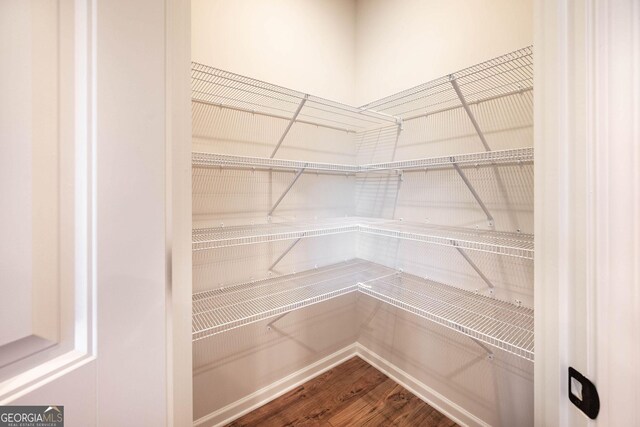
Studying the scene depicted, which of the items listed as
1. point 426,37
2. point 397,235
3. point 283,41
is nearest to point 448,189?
point 397,235

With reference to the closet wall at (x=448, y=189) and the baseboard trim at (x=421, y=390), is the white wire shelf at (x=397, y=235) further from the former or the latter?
the baseboard trim at (x=421, y=390)

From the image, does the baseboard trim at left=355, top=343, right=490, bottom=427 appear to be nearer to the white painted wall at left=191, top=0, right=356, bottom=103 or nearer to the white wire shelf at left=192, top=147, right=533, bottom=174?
the white wire shelf at left=192, top=147, right=533, bottom=174

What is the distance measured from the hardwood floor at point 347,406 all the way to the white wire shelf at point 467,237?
37.1 inches

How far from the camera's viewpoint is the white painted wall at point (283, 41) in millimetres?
1255

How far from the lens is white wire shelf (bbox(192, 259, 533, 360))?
1.00 meters

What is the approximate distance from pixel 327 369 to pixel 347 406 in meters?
0.31

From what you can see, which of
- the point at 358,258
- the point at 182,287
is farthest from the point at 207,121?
the point at 358,258

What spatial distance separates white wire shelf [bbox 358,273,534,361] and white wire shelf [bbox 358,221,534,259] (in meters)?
0.28

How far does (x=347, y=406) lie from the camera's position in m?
1.43

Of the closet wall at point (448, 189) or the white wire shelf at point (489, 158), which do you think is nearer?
the white wire shelf at point (489, 158)

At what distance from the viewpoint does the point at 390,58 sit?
164 cm

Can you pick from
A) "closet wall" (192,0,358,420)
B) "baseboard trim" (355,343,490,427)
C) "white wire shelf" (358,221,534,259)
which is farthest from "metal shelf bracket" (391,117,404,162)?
"baseboard trim" (355,343,490,427)

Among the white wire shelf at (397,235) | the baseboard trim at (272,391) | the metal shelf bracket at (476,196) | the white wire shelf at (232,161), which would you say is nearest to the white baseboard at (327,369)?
the baseboard trim at (272,391)

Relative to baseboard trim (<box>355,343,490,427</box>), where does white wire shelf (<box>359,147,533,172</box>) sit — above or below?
above
